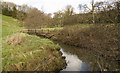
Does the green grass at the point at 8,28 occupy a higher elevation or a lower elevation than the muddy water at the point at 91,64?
higher

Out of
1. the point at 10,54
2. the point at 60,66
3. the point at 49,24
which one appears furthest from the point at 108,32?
the point at 49,24

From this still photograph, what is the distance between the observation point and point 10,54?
4.10m

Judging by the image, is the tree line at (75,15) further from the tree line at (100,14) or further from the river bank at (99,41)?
the river bank at (99,41)

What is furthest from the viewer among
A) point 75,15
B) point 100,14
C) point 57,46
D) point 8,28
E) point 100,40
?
point 75,15

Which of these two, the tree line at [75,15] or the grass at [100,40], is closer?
the grass at [100,40]

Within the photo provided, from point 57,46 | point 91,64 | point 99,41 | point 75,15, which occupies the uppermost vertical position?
point 75,15

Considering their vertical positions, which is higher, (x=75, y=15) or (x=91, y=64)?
(x=75, y=15)

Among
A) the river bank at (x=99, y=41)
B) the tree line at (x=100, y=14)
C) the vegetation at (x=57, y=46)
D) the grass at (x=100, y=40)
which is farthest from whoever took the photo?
the tree line at (x=100, y=14)

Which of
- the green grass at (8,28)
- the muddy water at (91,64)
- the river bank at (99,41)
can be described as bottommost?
the muddy water at (91,64)

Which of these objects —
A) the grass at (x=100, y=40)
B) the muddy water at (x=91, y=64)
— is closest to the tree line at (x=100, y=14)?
the grass at (x=100, y=40)

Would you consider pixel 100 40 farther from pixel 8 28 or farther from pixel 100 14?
pixel 8 28

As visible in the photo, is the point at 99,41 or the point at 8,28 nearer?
the point at 99,41

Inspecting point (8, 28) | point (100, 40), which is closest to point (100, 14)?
point (100, 40)

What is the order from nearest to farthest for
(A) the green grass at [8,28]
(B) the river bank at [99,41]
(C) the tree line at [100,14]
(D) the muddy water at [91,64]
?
(D) the muddy water at [91,64]
(B) the river bank at [99,41]
(C) the tree line at [100,14]
(A) the green grass at [8,28]
